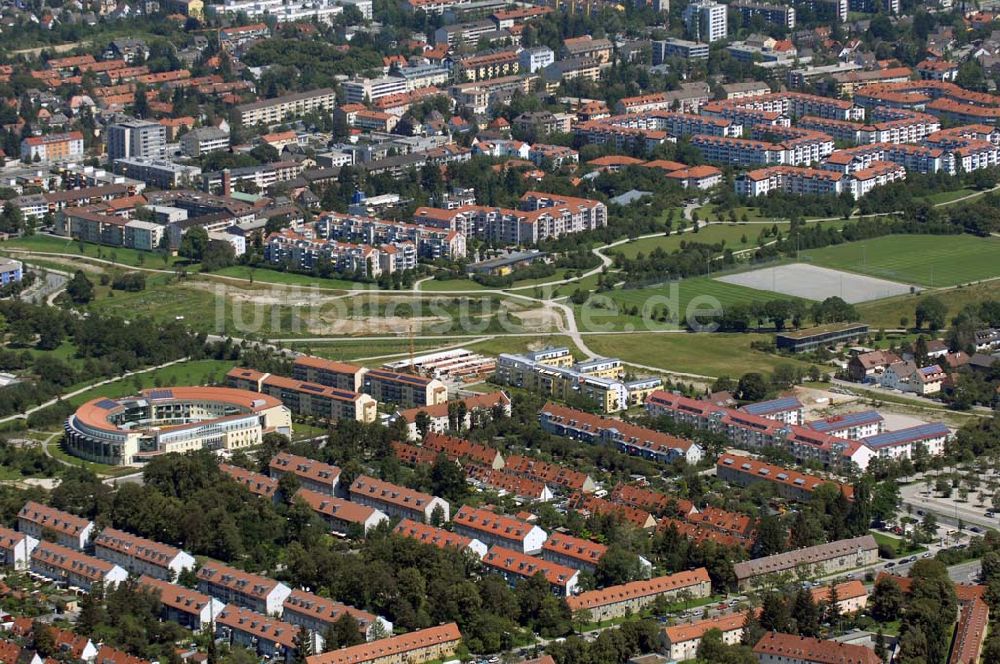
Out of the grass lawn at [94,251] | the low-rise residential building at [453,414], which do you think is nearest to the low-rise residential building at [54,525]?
the low-rise residential building at [453,414]

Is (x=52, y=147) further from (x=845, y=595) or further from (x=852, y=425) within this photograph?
(x=845, y=595)

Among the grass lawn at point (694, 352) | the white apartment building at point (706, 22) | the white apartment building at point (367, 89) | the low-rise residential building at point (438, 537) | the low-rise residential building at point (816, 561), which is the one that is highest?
the white apartment building at point (706, 22)

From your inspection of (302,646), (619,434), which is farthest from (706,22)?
(302,646)

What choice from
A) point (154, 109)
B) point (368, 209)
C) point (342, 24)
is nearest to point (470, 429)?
point (368, 209)

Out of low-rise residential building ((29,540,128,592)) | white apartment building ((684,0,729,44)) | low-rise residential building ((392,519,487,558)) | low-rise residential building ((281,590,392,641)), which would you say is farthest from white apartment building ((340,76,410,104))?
low-rise residential building ((281,590,392,641))

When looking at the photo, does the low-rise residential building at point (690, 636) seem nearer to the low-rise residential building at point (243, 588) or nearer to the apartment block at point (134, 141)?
the low-rise residential building at point (243, 588)

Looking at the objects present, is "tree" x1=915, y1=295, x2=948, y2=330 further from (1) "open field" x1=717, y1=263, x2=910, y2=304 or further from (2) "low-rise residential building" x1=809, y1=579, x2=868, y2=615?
(2) "low-rise residential building" x1=809, y1=579, x2=868, y2=615

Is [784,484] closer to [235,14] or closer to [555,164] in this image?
[555,164]
